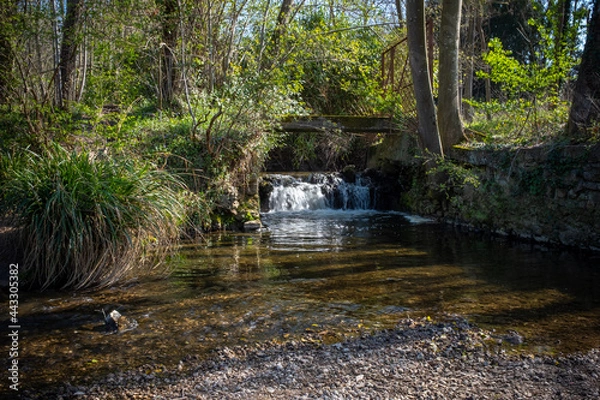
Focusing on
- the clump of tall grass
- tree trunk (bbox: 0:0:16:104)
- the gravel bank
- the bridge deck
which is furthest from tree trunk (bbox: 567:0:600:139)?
tree trunk (bbox: 0:0:16:104)

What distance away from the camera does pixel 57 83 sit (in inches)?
390

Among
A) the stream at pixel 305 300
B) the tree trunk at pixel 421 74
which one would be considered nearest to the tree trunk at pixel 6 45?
the stream at pixel 305 300

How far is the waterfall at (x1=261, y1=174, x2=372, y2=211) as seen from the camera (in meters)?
13.4

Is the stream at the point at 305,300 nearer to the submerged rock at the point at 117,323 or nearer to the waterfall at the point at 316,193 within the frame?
the submerged rock at the point at 117,323

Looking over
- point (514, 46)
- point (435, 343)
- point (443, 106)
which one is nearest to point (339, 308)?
point (435, 343)

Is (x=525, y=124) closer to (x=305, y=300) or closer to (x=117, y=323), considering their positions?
(x=305, y=300)

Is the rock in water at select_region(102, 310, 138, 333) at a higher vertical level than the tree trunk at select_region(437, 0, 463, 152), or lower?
lower

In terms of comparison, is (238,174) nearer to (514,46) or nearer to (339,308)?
(339,308)

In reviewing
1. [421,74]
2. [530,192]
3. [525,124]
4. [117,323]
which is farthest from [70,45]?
[525,124]

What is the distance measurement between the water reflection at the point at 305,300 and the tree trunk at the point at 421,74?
3.19m

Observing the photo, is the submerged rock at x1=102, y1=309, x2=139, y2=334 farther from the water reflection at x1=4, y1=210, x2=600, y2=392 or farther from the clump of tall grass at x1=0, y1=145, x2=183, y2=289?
the clump of tall grass at x1=0, y1=145, x2=183, y2=289

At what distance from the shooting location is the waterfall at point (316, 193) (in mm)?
13430

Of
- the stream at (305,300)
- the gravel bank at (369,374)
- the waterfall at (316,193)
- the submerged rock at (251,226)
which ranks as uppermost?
the waterfall at (316,193)

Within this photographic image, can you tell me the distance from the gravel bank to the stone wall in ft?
14.3
